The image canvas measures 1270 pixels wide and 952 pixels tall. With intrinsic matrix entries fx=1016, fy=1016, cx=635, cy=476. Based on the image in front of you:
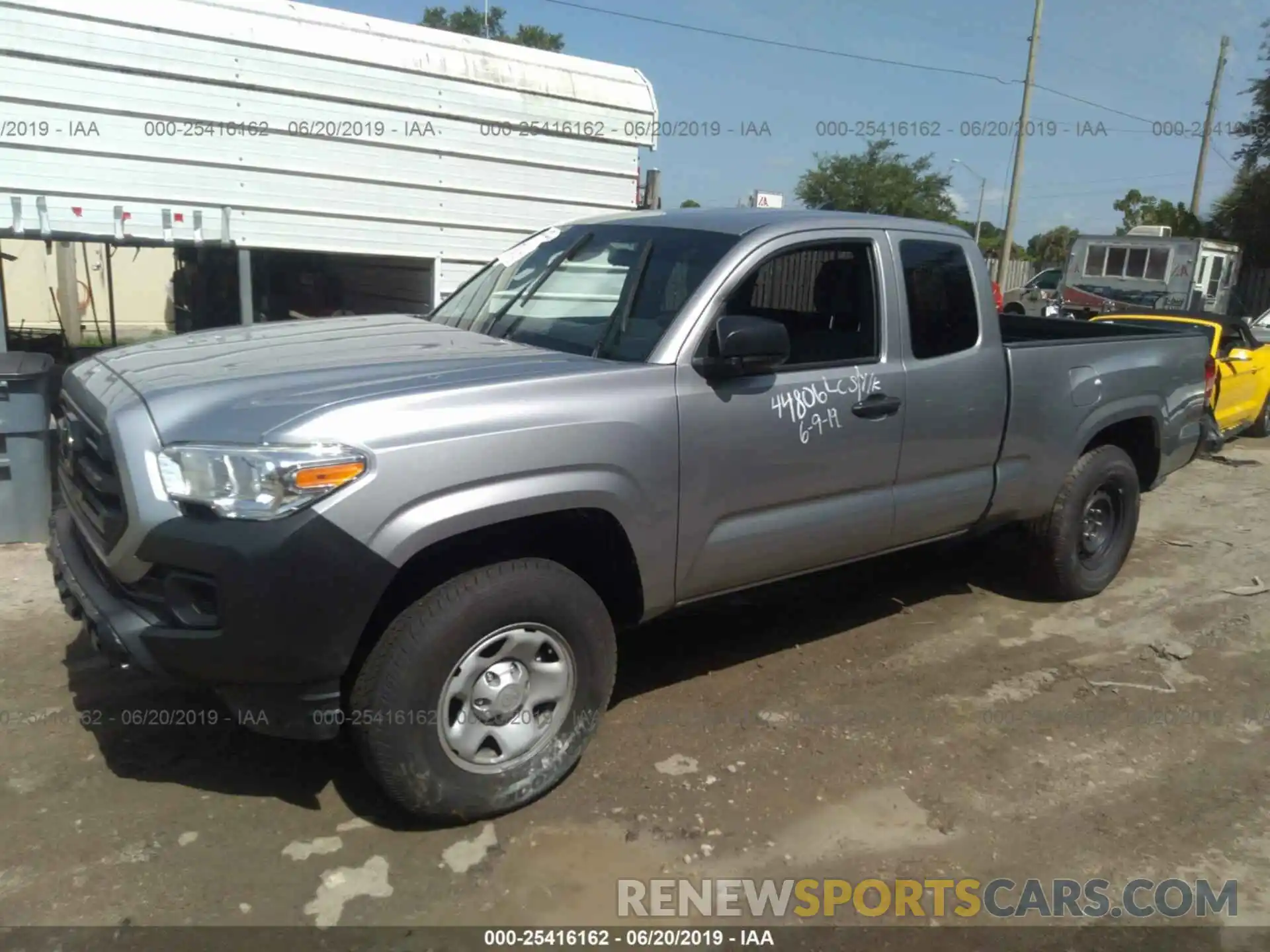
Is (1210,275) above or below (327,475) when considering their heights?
below

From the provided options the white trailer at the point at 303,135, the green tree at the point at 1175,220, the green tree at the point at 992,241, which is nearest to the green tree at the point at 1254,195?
the green tree at the point at 1175,220

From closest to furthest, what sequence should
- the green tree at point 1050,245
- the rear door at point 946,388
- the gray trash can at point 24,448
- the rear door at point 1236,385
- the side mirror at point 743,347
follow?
the side mirror at point 743,347 < the rear door at point 946,388 < the gray trash can at point 24,448 < the rear door at point 1236,385 < the green tree at point 1050,245

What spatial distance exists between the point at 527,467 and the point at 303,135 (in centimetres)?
517

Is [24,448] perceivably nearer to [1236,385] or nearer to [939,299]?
[939,299]

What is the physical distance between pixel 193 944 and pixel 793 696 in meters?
2.49

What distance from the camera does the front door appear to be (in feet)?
11.8

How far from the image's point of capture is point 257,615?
275 centimetres

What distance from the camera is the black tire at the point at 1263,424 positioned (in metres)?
11.2

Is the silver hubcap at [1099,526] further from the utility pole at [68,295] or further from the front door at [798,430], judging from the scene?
the utility pole at [68,295]

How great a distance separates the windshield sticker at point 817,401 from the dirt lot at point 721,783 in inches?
47.3

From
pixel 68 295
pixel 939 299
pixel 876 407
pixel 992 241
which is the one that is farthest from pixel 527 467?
pixel 992 241

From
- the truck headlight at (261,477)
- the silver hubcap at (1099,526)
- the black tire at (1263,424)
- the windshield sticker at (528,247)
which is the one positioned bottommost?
the black tire at (1263,424)

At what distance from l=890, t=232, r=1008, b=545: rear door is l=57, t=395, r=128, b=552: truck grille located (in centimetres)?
294

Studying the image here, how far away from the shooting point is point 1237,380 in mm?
9875
